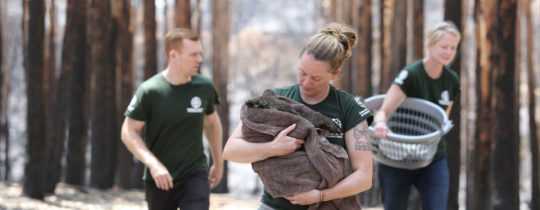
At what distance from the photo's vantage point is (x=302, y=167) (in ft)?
12.8

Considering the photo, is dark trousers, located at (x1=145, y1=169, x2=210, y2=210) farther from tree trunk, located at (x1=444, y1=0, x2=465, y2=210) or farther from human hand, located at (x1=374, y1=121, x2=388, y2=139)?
tree trunk, located at (x1=444, y1=0, x2=465, y2=210)

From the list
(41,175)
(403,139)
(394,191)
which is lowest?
(41,175)

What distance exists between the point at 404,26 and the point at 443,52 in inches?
369

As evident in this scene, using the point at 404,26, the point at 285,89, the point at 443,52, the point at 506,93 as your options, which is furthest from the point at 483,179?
the point at 285,89

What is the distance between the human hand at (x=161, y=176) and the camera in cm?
597

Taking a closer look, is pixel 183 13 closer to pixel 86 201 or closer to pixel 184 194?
pixel 86 201

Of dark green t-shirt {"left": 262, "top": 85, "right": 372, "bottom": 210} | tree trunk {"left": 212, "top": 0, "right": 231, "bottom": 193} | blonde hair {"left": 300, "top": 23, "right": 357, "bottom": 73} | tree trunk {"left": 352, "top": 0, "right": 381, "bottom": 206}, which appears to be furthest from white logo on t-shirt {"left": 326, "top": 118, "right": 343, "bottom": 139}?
tree trunk {"left": 212, "top": 0, "right": 231, "bottom": 193}

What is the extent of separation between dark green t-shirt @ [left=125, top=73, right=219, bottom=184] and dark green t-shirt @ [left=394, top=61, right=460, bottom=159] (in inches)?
54.4

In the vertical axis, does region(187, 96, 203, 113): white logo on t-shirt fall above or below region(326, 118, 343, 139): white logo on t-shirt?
below

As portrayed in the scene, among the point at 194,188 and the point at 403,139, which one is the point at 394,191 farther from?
the point at 194,188

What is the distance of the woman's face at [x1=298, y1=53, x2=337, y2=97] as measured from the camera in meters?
3.90

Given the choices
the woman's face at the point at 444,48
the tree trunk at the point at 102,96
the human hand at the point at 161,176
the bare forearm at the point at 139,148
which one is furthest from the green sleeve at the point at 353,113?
the tree trunk at the point at 102,96

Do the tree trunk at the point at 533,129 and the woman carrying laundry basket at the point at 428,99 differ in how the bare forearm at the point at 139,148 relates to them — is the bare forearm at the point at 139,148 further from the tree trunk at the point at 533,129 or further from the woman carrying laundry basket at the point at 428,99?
the tree trunk at the point at 533,129

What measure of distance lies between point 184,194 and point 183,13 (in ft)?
32.1
